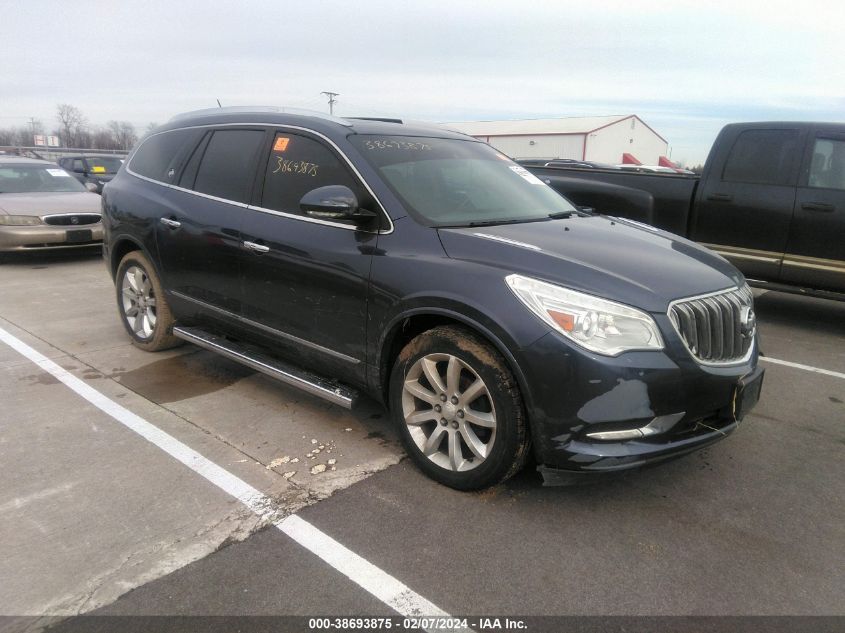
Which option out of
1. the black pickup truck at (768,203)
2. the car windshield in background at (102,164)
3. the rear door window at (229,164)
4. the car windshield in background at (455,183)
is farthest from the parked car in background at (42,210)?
the car windshield in background at (102,164)

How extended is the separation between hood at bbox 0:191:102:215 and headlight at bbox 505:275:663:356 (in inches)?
360

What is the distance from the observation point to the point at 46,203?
970 cm

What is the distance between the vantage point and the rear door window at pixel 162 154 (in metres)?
4.87

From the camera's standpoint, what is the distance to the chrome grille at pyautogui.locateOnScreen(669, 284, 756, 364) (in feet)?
9.44

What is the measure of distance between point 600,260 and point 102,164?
1942 cm

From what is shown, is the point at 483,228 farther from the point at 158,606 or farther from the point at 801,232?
the point at 801,232

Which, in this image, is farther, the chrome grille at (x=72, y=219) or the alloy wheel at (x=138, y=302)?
the chrome grille at (x=72, y=219)

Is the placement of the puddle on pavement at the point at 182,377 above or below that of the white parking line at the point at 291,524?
below

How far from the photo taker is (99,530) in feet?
9.40

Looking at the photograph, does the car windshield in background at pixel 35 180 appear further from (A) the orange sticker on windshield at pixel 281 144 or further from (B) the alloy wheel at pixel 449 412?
(B) the alloy wheel at pixel 449 412

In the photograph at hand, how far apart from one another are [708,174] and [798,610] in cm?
537

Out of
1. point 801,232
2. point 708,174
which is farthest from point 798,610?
point 708,174

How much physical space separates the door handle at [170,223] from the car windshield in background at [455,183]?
64.1 inches

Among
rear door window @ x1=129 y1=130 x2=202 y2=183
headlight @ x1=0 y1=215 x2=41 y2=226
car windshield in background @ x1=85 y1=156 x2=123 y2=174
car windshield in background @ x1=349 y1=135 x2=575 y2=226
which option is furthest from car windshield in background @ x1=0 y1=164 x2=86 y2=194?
car windshield in background @ x1=349 y1=135 x2=575 y2=226
